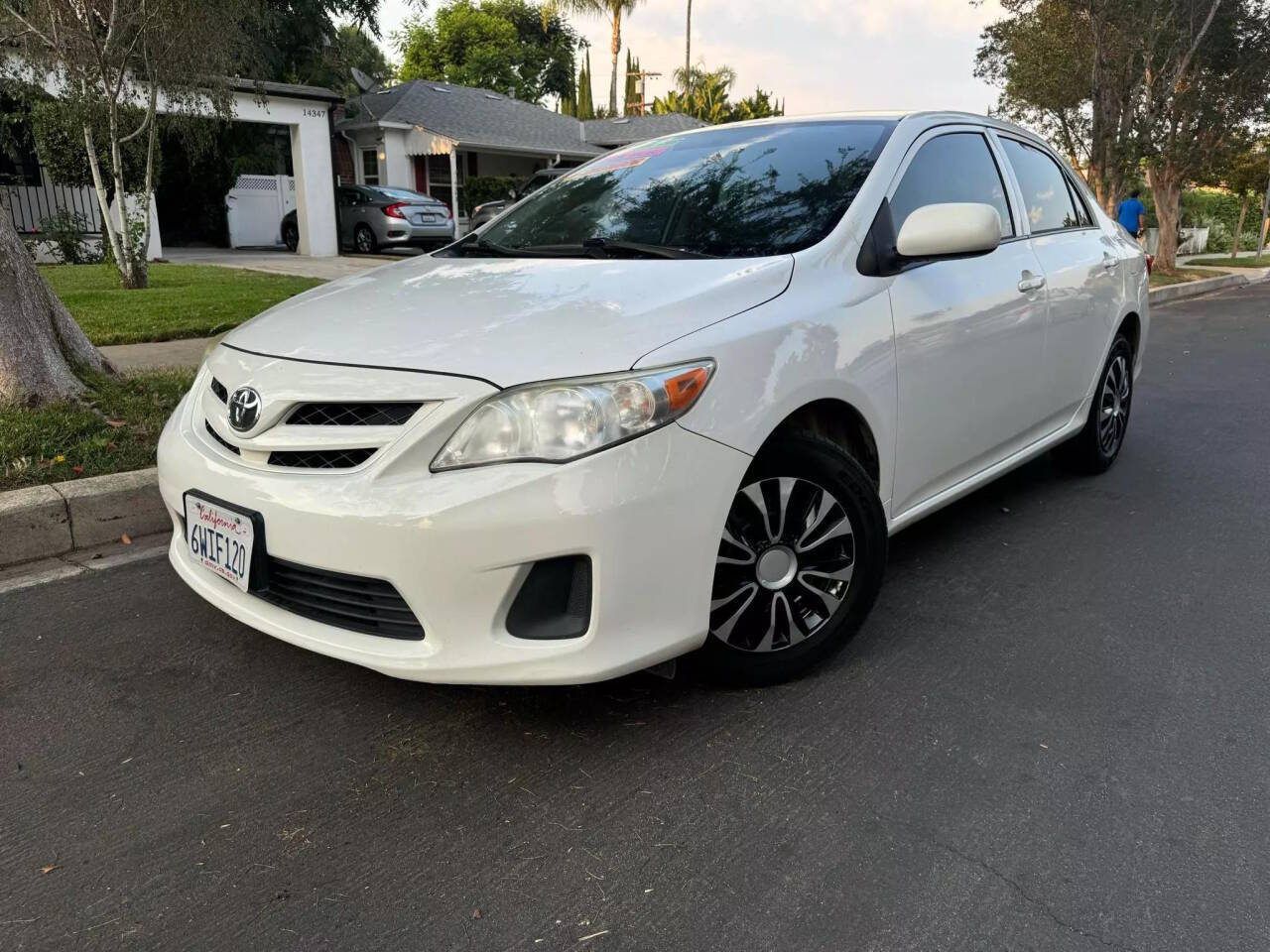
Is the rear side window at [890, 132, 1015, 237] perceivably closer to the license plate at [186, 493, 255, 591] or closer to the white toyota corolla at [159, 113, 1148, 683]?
the white toyota corolla at [159, 113, 1148, 683]

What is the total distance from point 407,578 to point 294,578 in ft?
1.25

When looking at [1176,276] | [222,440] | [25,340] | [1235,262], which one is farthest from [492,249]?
[1235,262]

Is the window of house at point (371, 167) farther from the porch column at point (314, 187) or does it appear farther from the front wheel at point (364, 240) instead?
the front wheel at point (364, 240)

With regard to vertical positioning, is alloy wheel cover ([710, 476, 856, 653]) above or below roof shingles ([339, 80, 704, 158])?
below

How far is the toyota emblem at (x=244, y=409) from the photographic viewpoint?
2436mm

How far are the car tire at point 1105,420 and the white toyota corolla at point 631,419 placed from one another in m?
1.25

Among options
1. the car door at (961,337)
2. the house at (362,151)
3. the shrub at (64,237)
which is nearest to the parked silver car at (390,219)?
the house at (362,151)

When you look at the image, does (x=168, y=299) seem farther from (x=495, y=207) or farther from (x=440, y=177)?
(x=440, y=177)

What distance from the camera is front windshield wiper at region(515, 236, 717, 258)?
2891 millimetres

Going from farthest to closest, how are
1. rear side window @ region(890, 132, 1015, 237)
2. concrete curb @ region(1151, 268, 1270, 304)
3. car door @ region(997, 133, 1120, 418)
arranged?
concrete curb @ region(1151, 268, 1270, 304) → car door @ region(997, 133, 1120, 418) → rear side window @ region(890, 132, 1015, 237)

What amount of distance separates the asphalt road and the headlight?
797 millimetres

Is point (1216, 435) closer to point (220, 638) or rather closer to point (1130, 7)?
point (220, 638)


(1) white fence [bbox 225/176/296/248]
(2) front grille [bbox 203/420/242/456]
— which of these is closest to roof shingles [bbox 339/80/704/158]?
(1) white fence [bbox 225/176/296/248]

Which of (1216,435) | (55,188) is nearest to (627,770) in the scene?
(1216,435)
